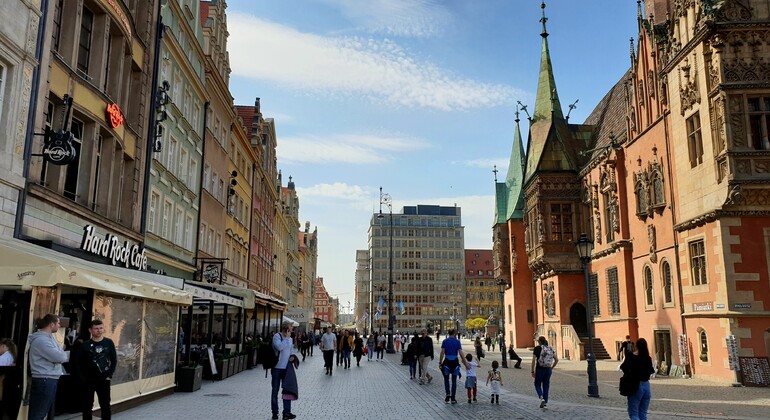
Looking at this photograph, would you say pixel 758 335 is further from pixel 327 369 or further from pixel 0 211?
pixel 0 211

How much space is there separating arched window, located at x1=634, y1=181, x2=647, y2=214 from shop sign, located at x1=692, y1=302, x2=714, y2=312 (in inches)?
293

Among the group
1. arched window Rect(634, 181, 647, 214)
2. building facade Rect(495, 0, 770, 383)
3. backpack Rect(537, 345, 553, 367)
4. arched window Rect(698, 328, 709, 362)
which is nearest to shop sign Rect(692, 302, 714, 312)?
building facade Rect(495, 0, 770, 383)

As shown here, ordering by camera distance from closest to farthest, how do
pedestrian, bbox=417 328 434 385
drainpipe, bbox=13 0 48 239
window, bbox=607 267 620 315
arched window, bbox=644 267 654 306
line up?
1. drainpipe, bbox=13 0 48 239
2. pedestrian, bbox=417 328 434 385
3. arched window, bbox=644 267 654 306
4. window, bbox=607 267 620 315

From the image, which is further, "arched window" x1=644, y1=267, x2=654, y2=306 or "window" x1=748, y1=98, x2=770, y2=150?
"arched window" x1=644, y1=267, x2=654, y2=306

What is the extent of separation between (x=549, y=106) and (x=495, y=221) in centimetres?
1713

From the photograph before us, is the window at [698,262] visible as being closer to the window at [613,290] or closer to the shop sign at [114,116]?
the window at [613,290]

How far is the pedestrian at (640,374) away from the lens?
10031 millimetres

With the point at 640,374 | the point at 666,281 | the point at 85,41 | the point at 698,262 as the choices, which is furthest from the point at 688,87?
the point at 85,41

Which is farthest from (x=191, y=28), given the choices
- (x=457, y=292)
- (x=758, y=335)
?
(x=457, y=292)

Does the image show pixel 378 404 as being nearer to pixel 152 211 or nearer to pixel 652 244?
Result: pixel 152 211

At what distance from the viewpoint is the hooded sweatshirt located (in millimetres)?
7996

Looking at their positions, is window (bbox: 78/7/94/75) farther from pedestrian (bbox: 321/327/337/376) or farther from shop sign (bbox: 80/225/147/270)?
pedestrian (bbox: 321/327/337/376)

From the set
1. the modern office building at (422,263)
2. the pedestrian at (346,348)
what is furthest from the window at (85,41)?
the modern office building at (422,263)

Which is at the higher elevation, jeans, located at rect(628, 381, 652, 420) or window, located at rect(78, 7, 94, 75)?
window, located at rect(78, 7, 94, 75)
